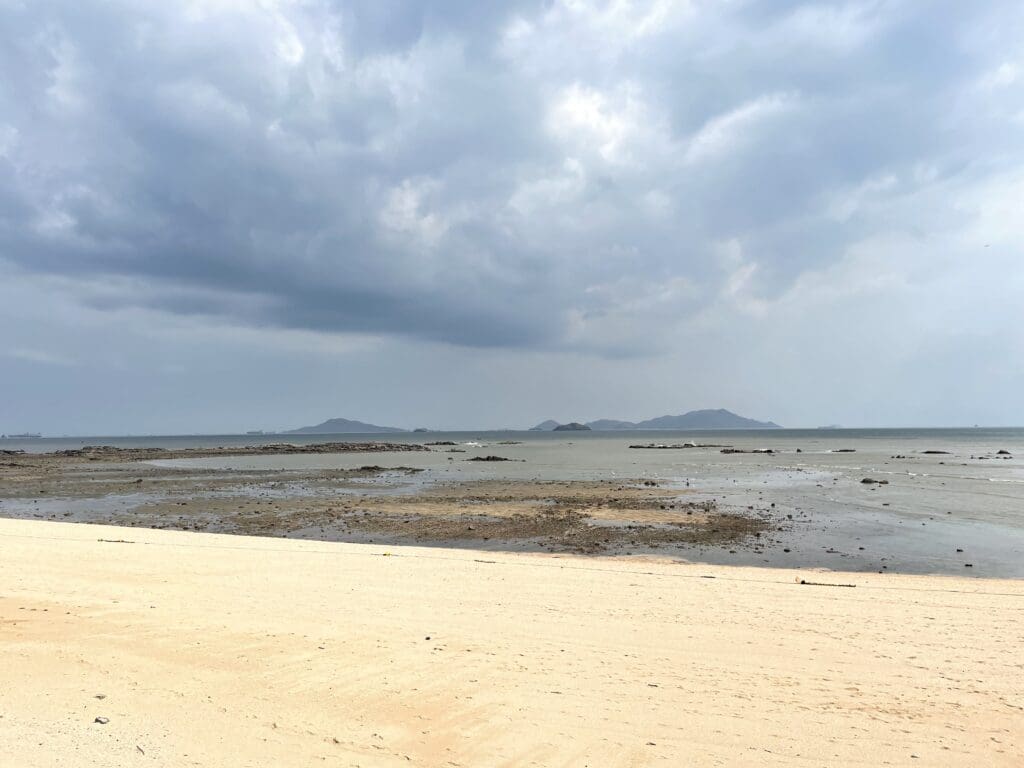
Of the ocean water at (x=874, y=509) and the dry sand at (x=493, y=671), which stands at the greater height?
the dry sand at (x=493, y=671)

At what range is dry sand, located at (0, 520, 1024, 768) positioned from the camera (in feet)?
16.8

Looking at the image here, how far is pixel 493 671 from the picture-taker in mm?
6809

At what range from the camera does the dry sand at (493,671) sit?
16.8 ft

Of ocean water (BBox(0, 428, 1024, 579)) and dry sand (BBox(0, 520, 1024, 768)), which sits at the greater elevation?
dry sand (BBox(0, 520, 1024, 768))

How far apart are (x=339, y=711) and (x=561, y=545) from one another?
13.9 meters

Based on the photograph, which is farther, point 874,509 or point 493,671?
point 874,509

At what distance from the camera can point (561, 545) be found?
1902 centimetres

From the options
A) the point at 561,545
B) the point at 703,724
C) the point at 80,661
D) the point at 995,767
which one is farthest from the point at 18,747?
the point at 561,545

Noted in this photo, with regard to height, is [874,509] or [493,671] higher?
[493,671]

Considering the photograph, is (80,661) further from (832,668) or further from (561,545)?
(561,545)

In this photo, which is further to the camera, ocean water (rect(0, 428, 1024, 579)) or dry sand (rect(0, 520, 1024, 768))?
ocean water (rect(0, 428, 1024, 579))

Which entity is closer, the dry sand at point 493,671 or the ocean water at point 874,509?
the dry sand at point 493,671

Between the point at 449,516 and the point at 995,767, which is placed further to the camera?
the point at 449,516

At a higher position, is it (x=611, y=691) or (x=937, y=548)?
(x=611, y=691)
